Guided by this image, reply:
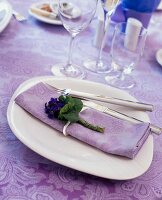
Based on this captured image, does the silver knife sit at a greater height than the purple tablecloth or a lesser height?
greater

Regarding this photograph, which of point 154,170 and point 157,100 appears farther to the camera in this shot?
point 157,100

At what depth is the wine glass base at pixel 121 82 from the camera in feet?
2.31

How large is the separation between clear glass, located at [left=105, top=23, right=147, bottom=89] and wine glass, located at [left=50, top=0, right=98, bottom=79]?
2.5 inches

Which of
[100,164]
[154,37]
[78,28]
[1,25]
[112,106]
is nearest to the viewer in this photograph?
[100,164]

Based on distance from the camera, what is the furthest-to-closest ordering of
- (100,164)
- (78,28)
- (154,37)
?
(154,37)
(78,28)
(100,164)

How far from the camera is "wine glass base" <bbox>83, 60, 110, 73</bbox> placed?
75 cm

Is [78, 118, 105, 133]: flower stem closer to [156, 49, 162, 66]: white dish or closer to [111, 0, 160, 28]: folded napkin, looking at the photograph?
[156, 49, 162, 66]: white dish

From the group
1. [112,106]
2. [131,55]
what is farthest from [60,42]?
[112,106]

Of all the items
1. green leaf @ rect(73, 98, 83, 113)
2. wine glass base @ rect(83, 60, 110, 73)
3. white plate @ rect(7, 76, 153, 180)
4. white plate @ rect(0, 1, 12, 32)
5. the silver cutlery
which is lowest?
wine glass base @ rect(83, 60, 110, 73)

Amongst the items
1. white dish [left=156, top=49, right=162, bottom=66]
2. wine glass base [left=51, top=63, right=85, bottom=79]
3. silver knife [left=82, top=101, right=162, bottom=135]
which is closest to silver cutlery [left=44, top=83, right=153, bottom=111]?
silver knife [left=82, top=101, right=162, bottom=135]

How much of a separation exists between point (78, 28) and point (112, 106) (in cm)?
19

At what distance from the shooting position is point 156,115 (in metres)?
0.63

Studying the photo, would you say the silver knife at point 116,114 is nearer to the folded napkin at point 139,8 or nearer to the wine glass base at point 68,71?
the wine glass base at point 68,71

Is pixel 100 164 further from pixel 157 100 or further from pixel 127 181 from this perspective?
pixel 157 100
